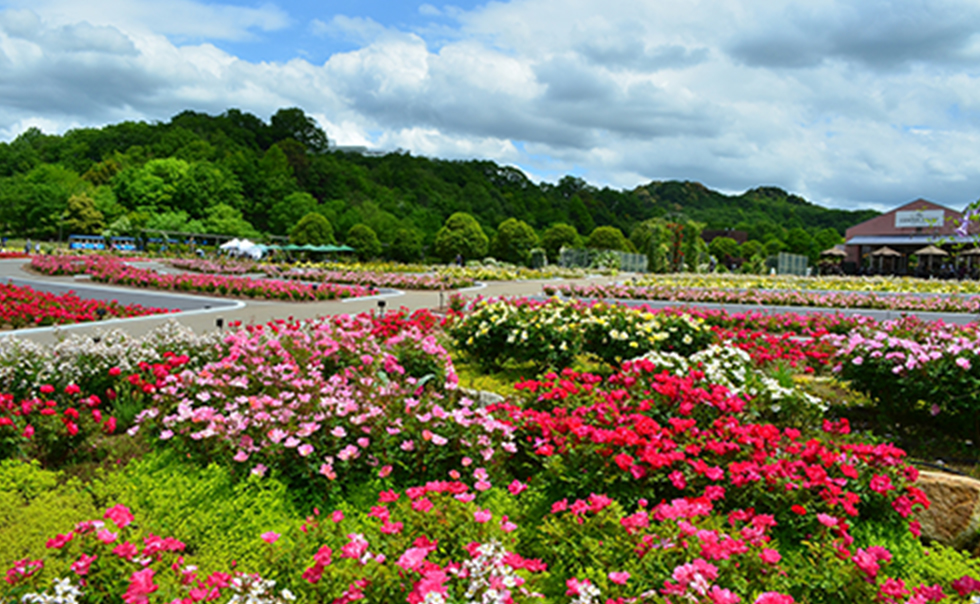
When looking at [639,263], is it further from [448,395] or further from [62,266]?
[448,395]

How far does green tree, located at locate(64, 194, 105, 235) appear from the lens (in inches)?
2170

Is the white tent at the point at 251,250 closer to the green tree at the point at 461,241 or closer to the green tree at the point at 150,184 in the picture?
the green tree at the point at 461,241

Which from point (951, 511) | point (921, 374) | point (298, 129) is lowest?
point (951, 511)

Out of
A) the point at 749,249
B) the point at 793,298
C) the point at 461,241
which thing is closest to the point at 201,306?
the point at 793,298

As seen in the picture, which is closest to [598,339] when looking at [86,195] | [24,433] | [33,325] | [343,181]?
[24,433]

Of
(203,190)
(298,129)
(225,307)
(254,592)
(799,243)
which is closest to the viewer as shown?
(254,592)

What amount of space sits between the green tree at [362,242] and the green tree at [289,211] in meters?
17.9

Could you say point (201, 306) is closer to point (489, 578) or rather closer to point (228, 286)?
point (228, 286)

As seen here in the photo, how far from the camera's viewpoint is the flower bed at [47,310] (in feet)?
34.8

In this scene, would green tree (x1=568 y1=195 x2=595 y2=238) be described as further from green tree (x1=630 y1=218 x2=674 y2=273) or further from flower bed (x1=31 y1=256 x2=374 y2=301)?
flower bed (x1=31 y1=256 x2=374 y2=301)

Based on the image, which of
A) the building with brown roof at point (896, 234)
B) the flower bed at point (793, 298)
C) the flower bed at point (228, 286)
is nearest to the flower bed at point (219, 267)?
the flower bed at point (228, 286)

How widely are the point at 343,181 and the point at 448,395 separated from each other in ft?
258

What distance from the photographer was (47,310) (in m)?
11.0

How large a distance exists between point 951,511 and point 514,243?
158 feet
